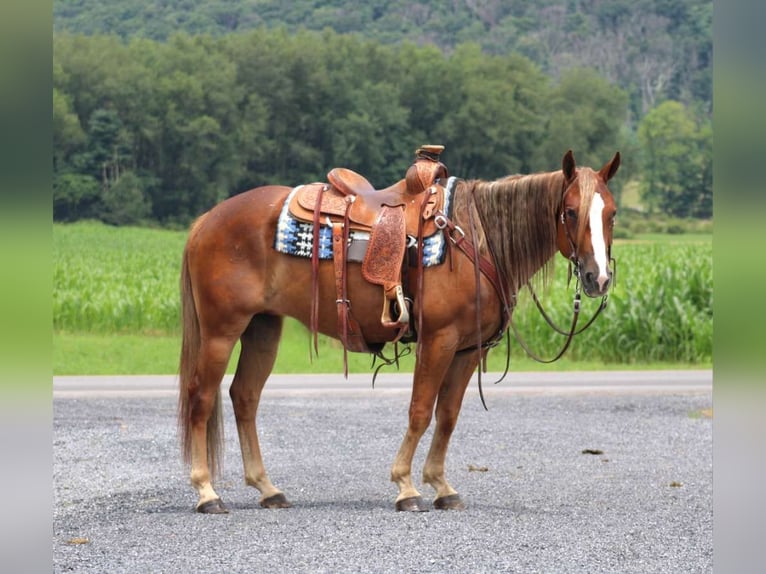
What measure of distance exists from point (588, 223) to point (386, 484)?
101 inches

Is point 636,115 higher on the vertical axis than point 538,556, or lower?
higher

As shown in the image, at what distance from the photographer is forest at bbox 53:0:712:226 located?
44.7 metres

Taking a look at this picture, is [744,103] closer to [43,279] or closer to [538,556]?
[43,279]

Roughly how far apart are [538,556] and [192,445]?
2.30m

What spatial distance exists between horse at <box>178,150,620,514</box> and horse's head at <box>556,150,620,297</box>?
0.26ft

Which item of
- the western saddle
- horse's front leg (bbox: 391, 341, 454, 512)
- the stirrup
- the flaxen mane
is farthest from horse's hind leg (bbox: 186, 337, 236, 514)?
the flaxen mane

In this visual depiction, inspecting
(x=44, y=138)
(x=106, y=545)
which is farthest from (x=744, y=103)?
(x=106, y=545)

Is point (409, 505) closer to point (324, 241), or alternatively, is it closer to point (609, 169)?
point (324, 241)

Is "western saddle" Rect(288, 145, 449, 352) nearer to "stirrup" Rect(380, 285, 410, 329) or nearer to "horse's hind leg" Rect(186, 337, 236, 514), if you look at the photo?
"stirrup" Rect(380, 285, 410, 329)

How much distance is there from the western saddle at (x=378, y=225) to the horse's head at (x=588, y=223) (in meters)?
0.81

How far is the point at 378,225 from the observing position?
6.60 m

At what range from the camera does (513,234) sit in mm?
6629

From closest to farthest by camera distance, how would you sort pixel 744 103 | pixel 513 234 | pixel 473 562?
pixel 744 103 < pixel 473 562 < pixel 513 234

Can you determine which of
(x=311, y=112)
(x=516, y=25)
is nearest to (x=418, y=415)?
(x=311, y=112)
